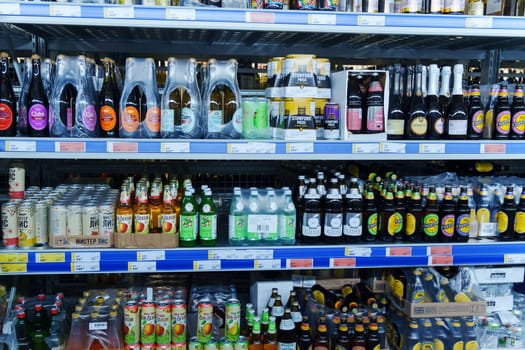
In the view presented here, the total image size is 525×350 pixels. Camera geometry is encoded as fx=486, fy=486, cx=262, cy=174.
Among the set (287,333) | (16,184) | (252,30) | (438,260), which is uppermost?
(252,30)

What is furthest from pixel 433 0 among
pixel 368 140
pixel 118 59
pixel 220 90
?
pixel 118 59

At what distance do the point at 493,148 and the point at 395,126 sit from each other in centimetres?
46

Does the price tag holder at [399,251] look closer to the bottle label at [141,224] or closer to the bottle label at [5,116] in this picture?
the bottle label at [141,224]

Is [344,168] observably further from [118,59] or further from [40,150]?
[40,150]

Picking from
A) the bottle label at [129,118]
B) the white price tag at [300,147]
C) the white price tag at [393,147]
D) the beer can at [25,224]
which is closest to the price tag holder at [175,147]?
the bottle label at [129,118]

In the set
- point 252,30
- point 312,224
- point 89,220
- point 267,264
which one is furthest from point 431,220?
point 89,220

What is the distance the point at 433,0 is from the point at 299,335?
1733 mm

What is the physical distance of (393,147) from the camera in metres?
2.23

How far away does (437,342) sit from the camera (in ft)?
7.98

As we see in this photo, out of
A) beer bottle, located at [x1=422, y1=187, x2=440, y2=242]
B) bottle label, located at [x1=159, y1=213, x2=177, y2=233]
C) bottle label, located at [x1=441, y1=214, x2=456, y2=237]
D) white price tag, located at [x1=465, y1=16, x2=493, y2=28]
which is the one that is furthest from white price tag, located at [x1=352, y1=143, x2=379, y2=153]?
bottle label, located at [x1=159, y1=213, x2=177, y2=233]

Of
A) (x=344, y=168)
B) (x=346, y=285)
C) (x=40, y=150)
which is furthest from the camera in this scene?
(x=344, y=168)

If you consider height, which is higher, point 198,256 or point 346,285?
point 198,256

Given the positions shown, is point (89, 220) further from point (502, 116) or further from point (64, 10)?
point (502, 116)

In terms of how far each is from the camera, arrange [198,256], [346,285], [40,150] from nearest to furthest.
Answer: [40,150] < [198,256] < [346,285]
